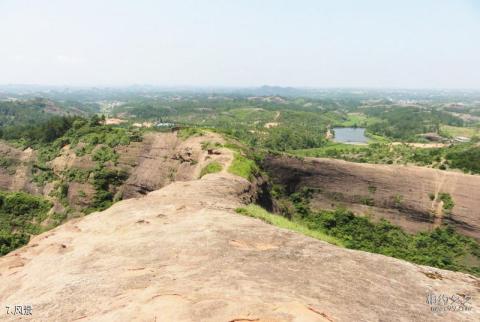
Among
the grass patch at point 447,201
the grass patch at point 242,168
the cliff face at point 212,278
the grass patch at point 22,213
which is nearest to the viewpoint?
the cliff face at point 212,278

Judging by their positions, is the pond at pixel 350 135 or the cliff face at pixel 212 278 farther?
the pond at pixel 350 135

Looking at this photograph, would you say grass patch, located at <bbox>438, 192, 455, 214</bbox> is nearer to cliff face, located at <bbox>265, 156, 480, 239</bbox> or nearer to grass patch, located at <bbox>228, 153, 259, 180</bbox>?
cliff face, located at <bbox>265, 156, 480, 239</bbox>

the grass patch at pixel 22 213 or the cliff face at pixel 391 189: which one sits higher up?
the cliff face at pixel 391 189

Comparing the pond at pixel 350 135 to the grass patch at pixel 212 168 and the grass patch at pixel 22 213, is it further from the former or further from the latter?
the grass patch at pixel 22 213

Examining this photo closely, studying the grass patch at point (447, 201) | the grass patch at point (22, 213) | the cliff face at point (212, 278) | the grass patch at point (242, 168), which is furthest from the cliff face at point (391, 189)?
the cliff face at point (212, 278)

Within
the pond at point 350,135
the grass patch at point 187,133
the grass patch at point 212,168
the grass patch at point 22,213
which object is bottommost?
the pond at point 350,135

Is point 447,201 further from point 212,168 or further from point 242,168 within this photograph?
point 212,168
